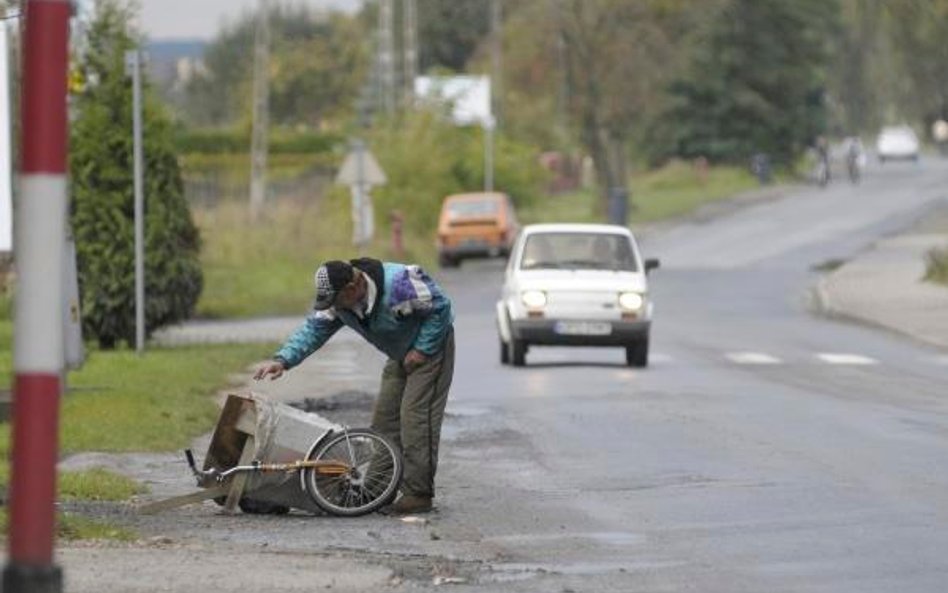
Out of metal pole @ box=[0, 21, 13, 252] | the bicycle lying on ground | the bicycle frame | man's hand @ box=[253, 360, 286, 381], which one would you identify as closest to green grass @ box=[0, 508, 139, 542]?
the bicycle frame

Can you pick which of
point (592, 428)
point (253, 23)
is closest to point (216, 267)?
point (592, 428)

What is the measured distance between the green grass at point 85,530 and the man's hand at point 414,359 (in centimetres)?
194

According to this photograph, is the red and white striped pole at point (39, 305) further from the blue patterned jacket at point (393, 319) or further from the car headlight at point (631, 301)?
the car headlight at point (631, 301)

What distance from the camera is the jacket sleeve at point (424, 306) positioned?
14.1m

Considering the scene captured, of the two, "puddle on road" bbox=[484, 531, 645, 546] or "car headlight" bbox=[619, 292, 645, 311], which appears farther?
"car headlight" bbox=[619, 292, 645, 311]

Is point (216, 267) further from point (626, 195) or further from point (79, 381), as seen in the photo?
point (79, 381)

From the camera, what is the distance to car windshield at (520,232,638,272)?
97.7 feet

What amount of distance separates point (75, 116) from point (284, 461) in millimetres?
19279

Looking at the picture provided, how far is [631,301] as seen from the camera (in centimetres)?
2908

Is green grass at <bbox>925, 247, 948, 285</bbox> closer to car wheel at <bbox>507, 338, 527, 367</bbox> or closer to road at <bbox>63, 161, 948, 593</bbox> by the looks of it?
road at <bbox>63, 161, 948, 593</bbox>

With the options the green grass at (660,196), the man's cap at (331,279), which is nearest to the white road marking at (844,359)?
the man's cap at (331,279)

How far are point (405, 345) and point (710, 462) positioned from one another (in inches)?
135

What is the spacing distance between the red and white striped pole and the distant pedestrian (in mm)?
7346

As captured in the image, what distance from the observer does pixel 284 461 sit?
46.2 feet
